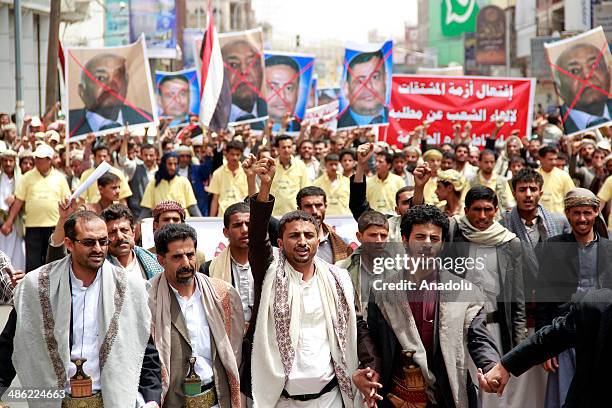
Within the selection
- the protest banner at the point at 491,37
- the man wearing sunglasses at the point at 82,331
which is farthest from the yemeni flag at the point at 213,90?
the protest banner at the point at 491,37

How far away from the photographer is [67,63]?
1499 centimetres

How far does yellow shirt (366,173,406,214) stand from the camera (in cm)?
1124

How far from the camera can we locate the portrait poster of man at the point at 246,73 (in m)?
15.8

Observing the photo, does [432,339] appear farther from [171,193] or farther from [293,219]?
[171,193]

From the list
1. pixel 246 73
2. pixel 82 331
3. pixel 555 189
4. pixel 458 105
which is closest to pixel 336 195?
pixel 555 189

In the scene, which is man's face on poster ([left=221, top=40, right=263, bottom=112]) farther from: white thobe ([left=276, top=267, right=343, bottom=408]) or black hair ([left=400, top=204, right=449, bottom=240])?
white thobe ([left=276, top=267, right=343, bottom=408])

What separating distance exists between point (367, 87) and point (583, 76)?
3.68m

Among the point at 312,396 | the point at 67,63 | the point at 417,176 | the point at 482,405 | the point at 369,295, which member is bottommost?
the point at 482,405

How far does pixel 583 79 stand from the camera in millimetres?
15633

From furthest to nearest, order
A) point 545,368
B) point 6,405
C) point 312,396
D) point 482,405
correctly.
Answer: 1. point 482,405
2. point 545,368
3. point 312,396
4. point 6,405

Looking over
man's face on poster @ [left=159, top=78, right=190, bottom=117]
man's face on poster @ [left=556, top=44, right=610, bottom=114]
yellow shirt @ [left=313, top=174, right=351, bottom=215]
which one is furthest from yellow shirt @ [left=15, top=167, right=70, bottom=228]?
man's face on poster @ [left=159, top=78, right=190, bottom=117]

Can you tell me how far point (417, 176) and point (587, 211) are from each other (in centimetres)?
122

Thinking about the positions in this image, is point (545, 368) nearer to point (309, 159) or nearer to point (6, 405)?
point (6, 405)

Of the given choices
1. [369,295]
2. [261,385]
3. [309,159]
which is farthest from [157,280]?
[309,159]
